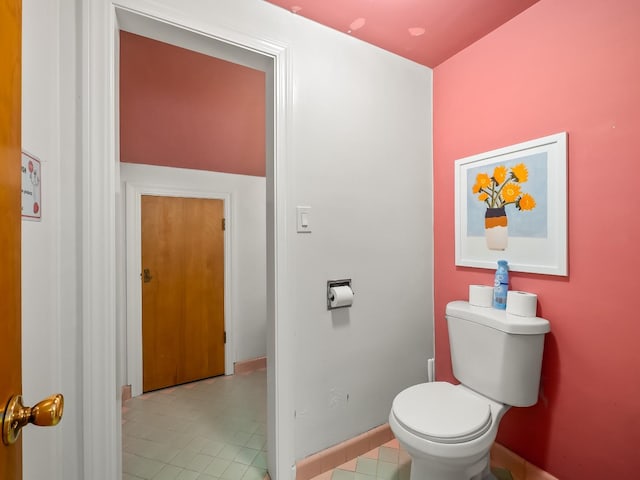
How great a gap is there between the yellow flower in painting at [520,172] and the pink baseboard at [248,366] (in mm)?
2568

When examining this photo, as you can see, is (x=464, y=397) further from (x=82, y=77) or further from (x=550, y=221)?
(x=82, y=77)

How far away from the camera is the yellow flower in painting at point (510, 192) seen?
4.75ft

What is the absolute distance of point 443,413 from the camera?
124 centimetres

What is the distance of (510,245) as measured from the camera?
4.85 ft

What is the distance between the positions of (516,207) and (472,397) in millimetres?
928

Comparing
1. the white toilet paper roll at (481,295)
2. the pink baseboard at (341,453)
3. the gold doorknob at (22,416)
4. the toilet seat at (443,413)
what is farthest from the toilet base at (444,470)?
the gold doorknob at (22,416)

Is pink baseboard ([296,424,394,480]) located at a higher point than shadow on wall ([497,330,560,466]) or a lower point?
lower

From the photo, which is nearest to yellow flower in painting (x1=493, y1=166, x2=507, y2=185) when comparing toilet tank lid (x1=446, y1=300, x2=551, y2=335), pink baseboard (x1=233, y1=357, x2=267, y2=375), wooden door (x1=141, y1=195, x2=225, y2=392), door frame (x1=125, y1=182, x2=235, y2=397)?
toilet tank lid (x1=446, y1=300, x2=551, y2=335)

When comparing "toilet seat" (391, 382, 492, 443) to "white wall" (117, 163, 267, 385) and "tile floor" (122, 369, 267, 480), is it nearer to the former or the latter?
"tile floor" (122, 369, 267, 480)

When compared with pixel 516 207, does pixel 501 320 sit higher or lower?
lower

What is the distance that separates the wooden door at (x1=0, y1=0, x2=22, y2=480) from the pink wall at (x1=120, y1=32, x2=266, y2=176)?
123 cm

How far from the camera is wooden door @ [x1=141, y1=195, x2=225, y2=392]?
242 cm

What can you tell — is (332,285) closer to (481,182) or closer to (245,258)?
(481,182)

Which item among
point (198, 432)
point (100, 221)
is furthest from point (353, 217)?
point (198, 432)
